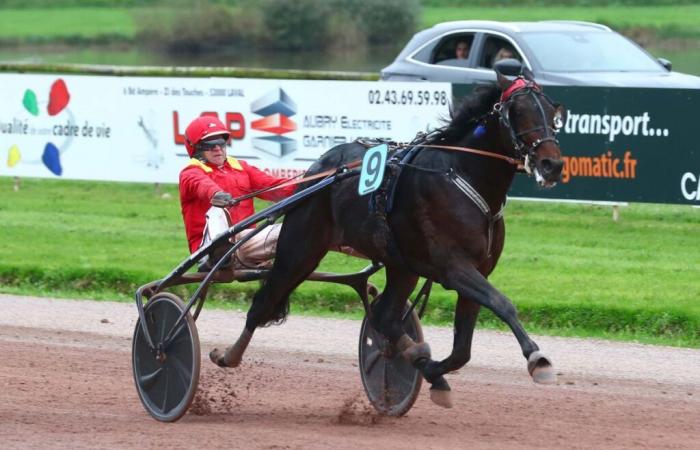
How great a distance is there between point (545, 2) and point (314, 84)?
96.2 feet

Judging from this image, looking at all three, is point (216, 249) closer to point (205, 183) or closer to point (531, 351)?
point (205, 183)

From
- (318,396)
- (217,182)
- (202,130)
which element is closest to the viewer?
(202,130)

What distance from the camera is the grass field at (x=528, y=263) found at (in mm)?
9555

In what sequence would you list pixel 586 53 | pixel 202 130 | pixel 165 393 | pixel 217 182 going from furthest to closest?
pixel 586 53 < pixel 217 182 < pixel 202 130 < pixel 165 393

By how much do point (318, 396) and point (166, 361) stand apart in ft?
2.99

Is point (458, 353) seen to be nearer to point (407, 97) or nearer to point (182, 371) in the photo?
point (182, 371)

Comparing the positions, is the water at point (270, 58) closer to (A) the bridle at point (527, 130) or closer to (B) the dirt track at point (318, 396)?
(B) the dirt track at point (318, 396)

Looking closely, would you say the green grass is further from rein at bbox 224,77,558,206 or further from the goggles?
rein at bbox 224,77,558,206

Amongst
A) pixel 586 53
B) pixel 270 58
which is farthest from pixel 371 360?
pixel 270 58

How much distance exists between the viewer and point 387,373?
7.36 m

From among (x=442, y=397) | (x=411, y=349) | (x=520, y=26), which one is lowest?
(x=520, y=26)

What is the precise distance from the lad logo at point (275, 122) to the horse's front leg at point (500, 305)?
26.6ft

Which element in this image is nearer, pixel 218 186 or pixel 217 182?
pixel 218 186

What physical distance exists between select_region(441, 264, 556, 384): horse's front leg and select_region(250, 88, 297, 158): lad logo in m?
8.11
